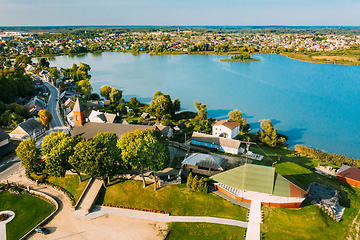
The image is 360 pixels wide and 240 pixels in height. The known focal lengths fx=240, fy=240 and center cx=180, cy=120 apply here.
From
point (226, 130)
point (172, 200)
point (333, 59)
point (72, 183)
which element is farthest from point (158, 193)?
point (333, 59)

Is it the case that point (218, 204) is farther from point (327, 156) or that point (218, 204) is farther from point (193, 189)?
point (327, 156)

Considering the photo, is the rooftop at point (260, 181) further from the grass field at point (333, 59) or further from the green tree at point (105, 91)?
the grass field at point (333, 59)

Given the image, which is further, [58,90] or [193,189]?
[58,90]

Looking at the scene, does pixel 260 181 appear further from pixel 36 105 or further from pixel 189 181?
pixel 36 105

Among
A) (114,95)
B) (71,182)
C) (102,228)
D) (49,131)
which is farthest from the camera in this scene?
(114,95)

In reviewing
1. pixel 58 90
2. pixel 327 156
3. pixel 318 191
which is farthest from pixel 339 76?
pixel 58 90

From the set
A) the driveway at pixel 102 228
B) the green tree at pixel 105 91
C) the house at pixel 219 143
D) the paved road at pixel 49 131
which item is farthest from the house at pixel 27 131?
the green tree at pixel 105 91
